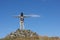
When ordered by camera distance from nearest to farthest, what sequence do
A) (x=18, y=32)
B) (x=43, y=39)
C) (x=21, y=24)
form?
(x=43, y=39) < (x=18, y=32) < (x=21, y=24)

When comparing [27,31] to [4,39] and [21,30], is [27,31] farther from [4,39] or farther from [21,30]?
[4,39]

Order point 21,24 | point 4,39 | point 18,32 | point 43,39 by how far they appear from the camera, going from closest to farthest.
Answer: point 43,39, point 4,39, point 18,32, point 21,24

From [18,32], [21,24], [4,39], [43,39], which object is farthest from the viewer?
[21,24]

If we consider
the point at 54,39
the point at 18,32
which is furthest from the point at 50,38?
the point at 18,32

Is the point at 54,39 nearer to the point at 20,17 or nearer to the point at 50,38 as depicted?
the point at 50,38

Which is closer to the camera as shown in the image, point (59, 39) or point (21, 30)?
point (59, 39)

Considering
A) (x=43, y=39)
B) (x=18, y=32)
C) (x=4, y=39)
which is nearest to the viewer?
(x=43, y=39)

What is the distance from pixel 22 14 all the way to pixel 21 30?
16950 mm

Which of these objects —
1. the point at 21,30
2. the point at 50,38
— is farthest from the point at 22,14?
the point at 50,38

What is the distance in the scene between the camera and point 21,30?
8444cm

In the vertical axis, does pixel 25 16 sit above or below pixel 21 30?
above

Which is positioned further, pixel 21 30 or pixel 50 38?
pixel 21 30

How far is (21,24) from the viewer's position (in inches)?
3784

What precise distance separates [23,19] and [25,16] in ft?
8.75
